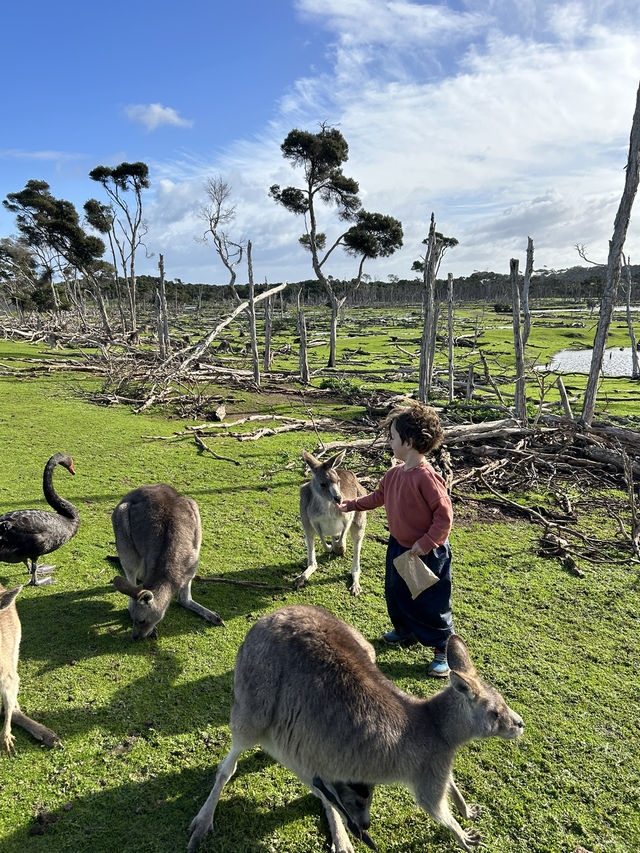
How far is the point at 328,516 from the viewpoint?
5.50 metres

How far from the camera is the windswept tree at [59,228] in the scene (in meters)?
35.1

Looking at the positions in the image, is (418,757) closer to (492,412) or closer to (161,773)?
(161,773)

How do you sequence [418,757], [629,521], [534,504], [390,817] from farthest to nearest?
1. [534,504]
2. [629,521]
3. [390,817]
4. [418,757]

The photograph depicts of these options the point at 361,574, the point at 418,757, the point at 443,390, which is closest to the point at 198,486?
the point at 361,574

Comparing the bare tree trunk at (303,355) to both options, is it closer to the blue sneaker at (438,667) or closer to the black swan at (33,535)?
the black swan at (33,535)

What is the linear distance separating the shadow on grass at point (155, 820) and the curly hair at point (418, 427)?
9.00 feet

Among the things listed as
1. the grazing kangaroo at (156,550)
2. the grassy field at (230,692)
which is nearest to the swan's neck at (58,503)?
the grassy field at (230,692)

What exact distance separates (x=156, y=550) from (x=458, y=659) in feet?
9.92

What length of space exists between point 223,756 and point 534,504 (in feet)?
22.8

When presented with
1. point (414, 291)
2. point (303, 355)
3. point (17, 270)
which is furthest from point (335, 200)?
point (414, 291)

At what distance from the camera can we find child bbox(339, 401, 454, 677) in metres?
4.05

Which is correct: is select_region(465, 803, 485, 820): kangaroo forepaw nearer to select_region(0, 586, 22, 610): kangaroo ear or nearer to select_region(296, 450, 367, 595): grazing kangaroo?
select_region(296, 450, 367, 595): grazing kangaroo

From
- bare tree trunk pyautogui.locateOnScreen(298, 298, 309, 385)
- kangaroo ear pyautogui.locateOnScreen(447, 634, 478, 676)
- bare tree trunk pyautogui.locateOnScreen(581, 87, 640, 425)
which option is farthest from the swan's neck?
bare tree trunk pyautogui.locateOnScreen(298, 298, 309, 385)

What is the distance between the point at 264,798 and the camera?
3113mm
